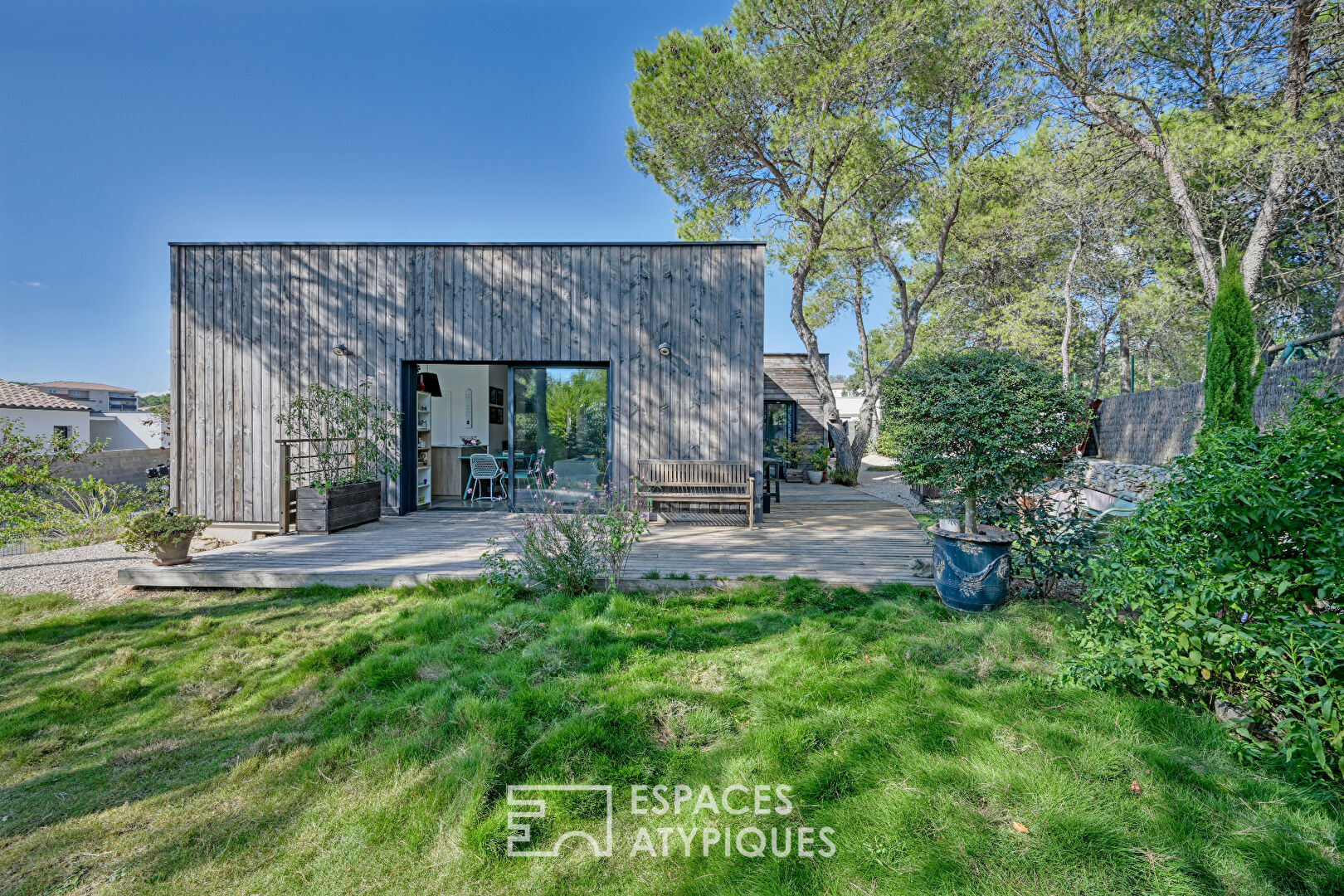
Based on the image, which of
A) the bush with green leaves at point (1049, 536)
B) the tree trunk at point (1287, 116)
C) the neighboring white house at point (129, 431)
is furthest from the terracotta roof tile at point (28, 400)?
the tree trunk at point (1287, 116)

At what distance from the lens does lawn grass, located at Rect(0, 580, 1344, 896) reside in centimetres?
154

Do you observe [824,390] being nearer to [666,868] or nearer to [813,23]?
[813,23]

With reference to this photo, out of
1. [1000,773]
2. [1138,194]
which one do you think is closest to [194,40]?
[1000,773]

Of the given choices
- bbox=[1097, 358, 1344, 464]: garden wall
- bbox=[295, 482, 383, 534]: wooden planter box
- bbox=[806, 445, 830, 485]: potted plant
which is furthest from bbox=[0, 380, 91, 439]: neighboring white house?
bbox=[1097, 358, 1344, 464]: garden wall

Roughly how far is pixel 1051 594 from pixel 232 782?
185 inches

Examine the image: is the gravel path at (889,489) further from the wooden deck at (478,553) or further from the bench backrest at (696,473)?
the bench backrest at (696,473)

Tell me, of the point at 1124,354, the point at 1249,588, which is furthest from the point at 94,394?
the point at 1124,354

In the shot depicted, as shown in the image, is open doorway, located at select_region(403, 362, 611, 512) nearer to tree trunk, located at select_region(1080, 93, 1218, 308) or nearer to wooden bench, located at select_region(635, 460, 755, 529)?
wooden bench, located at select_region(635, 460, 755, 529)

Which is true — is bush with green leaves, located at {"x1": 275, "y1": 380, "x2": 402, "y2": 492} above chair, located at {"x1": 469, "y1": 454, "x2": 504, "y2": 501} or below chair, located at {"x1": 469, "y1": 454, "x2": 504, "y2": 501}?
above

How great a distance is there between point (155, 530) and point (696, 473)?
5.21 m

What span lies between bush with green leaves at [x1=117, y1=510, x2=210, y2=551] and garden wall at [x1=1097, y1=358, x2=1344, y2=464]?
476 inches

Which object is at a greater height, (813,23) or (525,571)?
(813,23)

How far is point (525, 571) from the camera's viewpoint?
156 inches

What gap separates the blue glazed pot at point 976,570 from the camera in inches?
132
